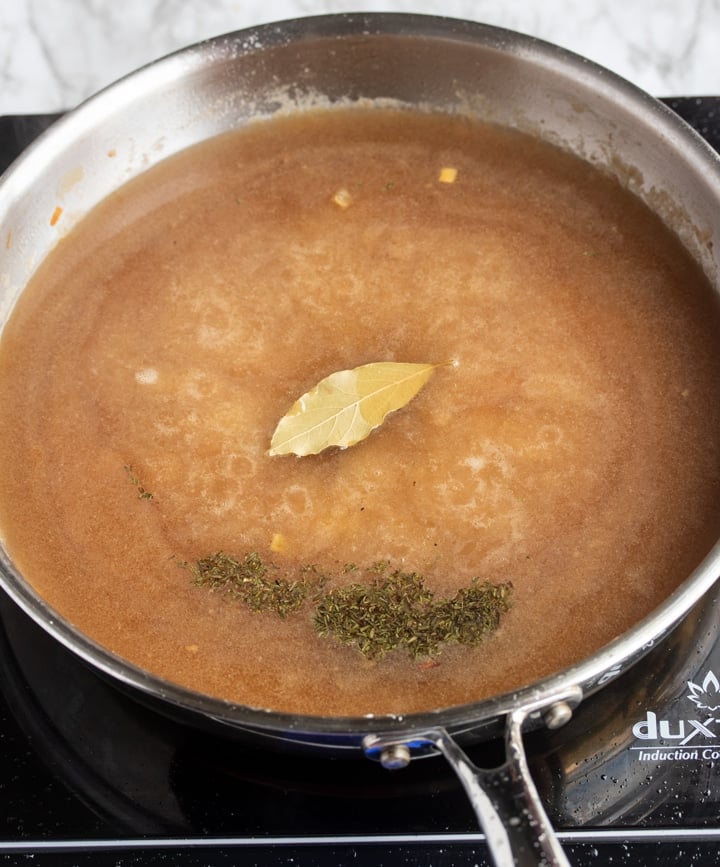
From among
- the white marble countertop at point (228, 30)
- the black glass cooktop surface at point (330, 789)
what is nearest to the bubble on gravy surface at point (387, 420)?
the black glass cooktop surface at point (330, 789)

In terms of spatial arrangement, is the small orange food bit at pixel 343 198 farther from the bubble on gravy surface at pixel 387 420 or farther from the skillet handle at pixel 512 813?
the skillet handle at pixel 512 813

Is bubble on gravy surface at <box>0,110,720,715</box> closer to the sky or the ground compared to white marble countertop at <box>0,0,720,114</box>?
closer to the ground

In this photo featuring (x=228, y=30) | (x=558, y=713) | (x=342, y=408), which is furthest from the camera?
(x=228, y=30)

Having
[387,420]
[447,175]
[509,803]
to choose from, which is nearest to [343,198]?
[447,175]

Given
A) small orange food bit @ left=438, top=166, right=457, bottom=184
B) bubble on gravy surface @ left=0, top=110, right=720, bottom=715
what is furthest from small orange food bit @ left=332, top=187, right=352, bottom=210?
small orange food bit @ left=438, top=166, right=457, bottom=184

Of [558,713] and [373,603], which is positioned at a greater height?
[373,603]

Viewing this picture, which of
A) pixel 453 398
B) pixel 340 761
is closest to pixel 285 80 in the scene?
pixel 453 398

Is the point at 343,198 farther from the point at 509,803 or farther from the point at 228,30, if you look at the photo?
the point at 509,803

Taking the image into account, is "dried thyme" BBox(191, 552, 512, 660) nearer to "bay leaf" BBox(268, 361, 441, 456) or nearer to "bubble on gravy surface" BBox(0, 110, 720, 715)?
"bubble on gravy surface" BBox(0, 110, 720, 715)
